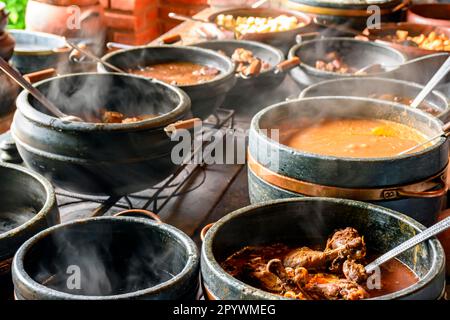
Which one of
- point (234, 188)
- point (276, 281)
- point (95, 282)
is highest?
point (276, 281)

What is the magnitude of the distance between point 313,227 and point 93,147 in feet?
2.77

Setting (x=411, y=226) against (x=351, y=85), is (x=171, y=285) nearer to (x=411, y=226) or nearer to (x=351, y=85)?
(x=411, y=226)

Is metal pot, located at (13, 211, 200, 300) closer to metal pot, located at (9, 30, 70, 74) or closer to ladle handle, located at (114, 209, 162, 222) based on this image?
ladle handle, located at (114, 209, 162, 222)

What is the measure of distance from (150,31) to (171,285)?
14.6ft

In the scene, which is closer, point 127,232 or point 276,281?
point 276,281

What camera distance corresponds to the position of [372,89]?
2975mm

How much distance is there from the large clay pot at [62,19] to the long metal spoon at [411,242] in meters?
3.20

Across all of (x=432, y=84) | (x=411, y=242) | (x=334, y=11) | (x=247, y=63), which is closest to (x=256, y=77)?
(x=247, y=63)

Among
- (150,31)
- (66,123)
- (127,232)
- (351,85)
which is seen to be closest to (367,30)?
(351,85)

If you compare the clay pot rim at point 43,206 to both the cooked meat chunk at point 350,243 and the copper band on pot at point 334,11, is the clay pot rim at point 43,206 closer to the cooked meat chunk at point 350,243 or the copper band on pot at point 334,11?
the cooked meat chunk at point 350,243

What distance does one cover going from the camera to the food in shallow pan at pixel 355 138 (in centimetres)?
222

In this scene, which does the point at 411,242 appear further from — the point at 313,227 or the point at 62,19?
the point at 62,19

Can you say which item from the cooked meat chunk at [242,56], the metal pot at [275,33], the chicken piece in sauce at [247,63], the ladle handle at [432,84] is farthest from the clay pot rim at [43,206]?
the metal pot at [275,33]

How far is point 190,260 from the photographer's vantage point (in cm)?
160
